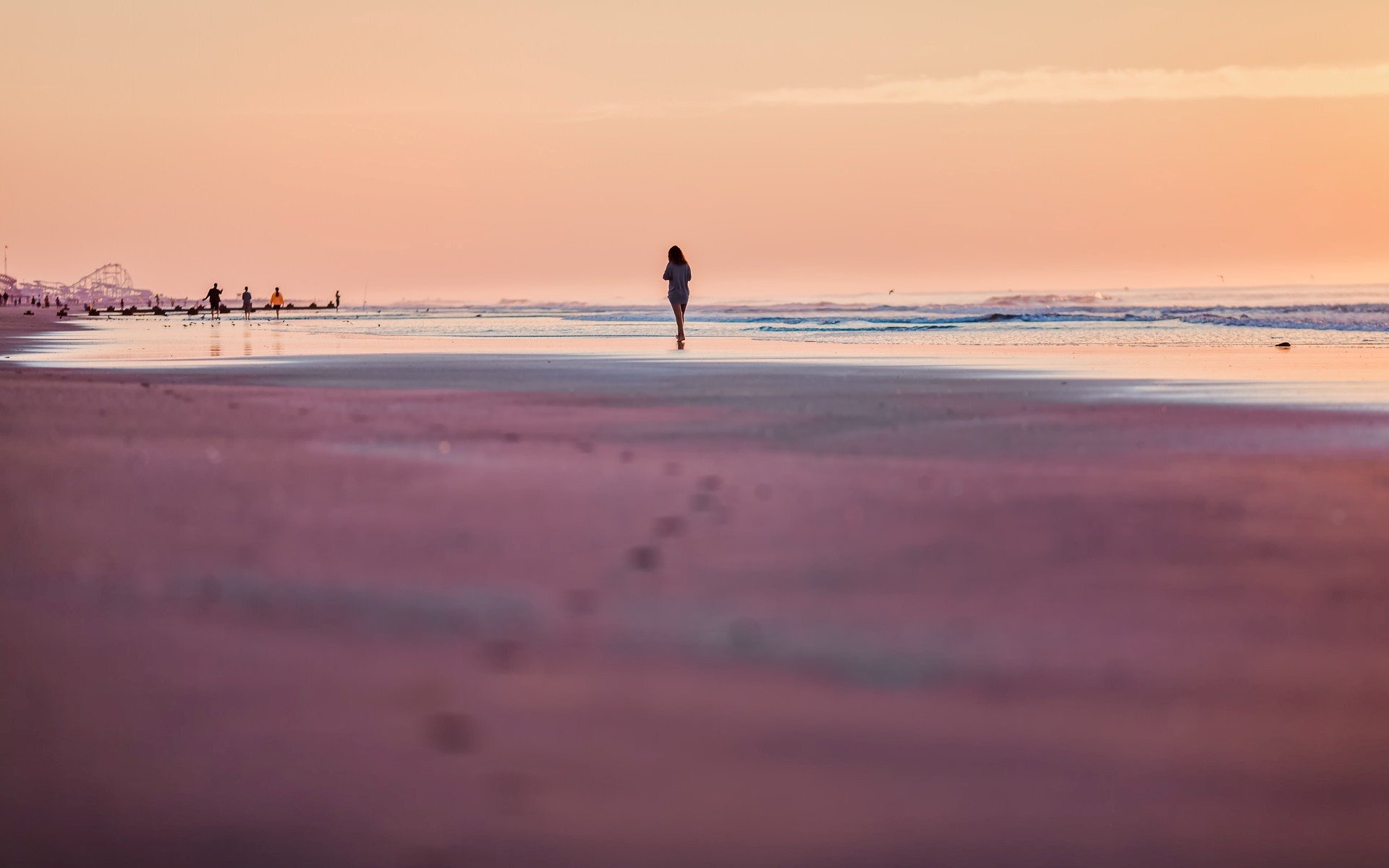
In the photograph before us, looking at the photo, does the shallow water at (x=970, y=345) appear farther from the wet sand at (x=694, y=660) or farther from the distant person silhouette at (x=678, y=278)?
the wet sand at (x=694, y=660)

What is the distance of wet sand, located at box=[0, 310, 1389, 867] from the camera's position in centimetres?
257

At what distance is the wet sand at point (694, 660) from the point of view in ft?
8.43

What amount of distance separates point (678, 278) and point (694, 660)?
25153 mm

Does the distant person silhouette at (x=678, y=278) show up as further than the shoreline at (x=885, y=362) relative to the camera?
Yes

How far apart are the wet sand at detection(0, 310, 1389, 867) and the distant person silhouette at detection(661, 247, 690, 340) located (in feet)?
66.8

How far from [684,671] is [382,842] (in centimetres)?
116

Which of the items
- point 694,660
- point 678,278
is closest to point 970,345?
point 678,278

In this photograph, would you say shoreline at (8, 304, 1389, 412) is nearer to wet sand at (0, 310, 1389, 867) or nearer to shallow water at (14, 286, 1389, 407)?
shallow water at (14, 286, 1389, 407)

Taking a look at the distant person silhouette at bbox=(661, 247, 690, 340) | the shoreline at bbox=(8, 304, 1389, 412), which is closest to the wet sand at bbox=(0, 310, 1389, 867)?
the shoreline at bbox=(8, 304, 1389, 412)

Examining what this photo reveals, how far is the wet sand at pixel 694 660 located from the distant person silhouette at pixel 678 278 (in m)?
20.4

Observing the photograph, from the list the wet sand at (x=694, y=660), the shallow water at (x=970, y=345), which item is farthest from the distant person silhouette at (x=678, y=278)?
the wet sand at (x=694, y=660)

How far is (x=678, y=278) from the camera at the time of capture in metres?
28.5

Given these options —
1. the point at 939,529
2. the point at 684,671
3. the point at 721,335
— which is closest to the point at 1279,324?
the point at 721,335

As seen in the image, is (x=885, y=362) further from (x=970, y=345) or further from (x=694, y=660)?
(x=694, y=660)
